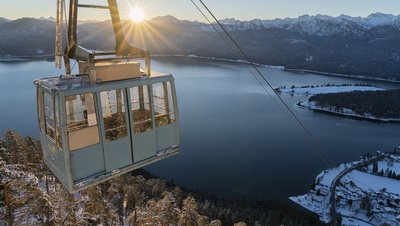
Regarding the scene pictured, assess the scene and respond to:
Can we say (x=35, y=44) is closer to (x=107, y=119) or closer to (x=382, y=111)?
A: (x=382, y=111)

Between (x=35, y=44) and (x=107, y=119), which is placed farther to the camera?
(x=35, y=44)

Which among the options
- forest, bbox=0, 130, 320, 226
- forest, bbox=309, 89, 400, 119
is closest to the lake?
forest, bbox=0, 130, 320, 226

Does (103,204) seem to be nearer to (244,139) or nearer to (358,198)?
(244,139)

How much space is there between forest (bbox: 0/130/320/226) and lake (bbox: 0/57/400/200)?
4119mm

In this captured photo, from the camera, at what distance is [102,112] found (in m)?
5.26

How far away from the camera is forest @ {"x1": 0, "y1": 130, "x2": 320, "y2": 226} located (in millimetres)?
12867

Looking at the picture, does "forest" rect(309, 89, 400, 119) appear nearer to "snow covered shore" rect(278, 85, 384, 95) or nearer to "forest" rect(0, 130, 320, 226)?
"snow covered shore" rect(278, 85, 384, 95)

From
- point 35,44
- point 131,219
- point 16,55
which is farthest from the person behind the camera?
point 35,44

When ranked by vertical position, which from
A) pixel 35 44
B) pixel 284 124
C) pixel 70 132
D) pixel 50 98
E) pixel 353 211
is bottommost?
pixel 353 211

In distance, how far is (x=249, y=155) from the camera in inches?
2109

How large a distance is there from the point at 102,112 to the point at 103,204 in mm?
19113

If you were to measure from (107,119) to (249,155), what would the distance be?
4943 centimetres

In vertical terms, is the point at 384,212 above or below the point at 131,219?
below

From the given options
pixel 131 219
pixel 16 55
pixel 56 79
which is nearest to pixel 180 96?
pixel 131 219
